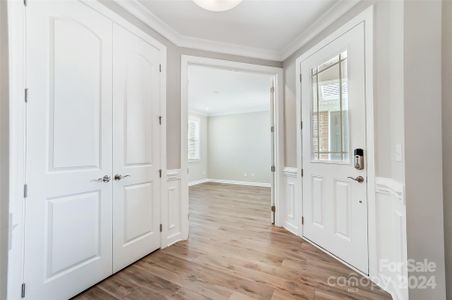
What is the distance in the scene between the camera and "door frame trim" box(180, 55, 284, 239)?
8.83ft

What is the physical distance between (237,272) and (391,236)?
136cm

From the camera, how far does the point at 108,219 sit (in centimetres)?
187

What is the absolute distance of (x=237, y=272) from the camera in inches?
77.5

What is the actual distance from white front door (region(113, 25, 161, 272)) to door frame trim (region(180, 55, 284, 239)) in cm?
38

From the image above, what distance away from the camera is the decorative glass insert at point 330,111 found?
2.13 meters

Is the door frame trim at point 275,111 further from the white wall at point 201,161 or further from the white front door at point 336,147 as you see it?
the white wall at point 201,161

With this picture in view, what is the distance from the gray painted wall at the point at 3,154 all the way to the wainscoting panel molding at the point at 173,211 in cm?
204

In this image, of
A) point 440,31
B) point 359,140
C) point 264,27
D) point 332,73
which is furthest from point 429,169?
point 264,27

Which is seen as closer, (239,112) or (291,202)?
(291,202)

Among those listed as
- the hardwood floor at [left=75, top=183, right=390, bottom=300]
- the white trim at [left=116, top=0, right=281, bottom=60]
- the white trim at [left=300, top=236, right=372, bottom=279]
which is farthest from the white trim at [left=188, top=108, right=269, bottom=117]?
the white trim at [left=300, top=236, right=372, bottom=279]

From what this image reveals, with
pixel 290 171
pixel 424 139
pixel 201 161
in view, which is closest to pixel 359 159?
pixel 424 139

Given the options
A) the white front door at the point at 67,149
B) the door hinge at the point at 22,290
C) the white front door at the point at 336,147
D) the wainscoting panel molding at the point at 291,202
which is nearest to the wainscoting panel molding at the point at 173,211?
the white front door at the point at 67,149

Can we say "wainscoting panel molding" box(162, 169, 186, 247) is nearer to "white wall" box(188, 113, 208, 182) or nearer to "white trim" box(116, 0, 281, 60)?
"white trim" box(116, 0, 281, 60)

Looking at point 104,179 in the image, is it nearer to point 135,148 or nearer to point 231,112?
point 135,148
